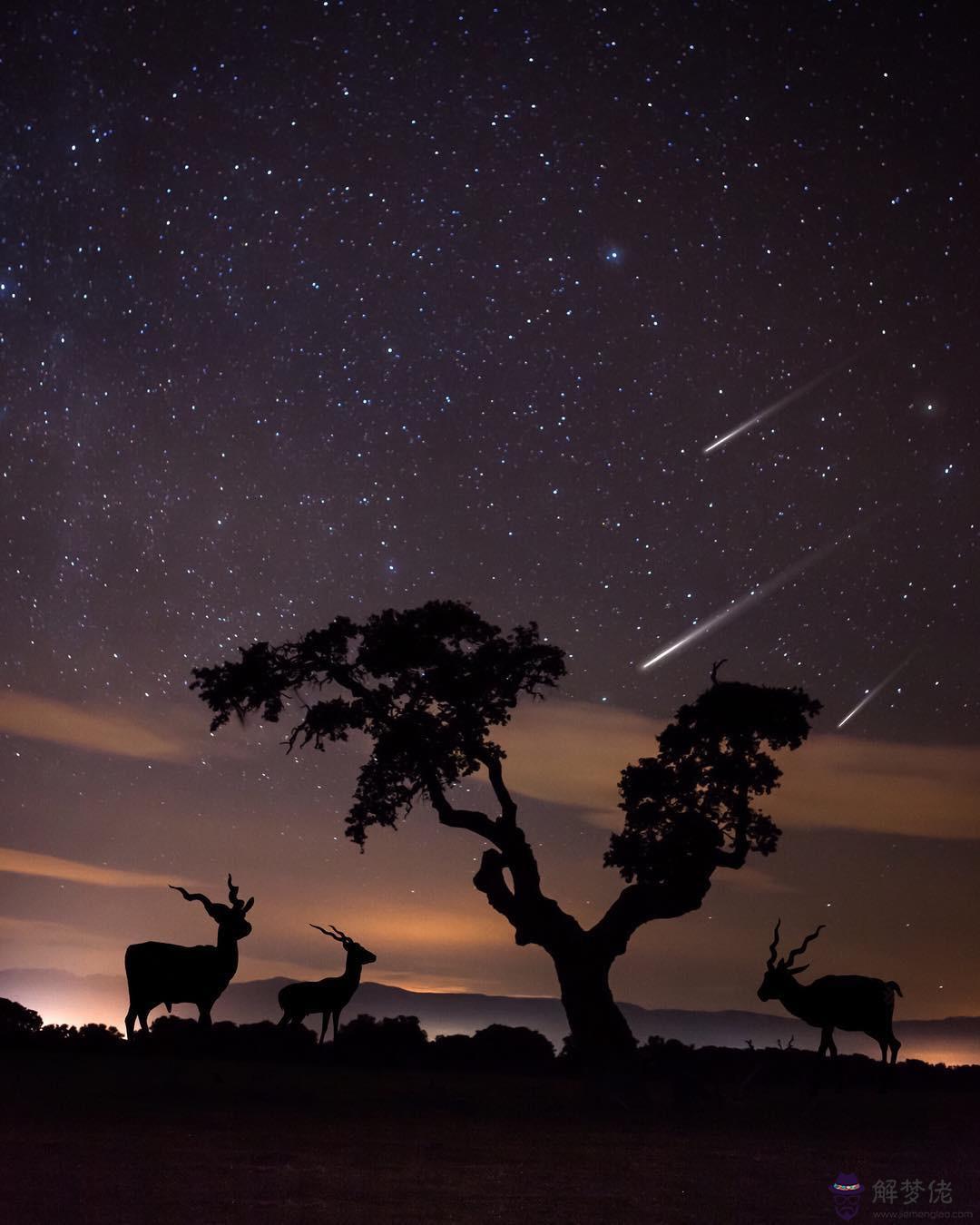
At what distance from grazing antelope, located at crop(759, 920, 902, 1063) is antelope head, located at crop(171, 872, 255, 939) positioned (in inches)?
316

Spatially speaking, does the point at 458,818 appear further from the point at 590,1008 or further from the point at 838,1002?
the point at 838,1002

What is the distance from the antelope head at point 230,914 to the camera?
17906 mm

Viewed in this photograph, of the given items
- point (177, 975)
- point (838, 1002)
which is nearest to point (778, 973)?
point (838, 1002)

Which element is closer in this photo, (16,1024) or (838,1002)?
(838,1002)

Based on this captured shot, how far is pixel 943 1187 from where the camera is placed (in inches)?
421

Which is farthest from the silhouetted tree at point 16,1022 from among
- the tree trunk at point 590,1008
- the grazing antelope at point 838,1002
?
the grazing antelope at point 838,1002

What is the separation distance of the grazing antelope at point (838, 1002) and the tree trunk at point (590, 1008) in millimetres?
3553

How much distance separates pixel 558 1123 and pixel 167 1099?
4.94 meters

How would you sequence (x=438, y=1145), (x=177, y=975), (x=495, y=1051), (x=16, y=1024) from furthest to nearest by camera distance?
1. (x=495, y=1051)
2. (x=16, y=1024)
3. (x=177, y=975)
4. (x=438, y=1145)

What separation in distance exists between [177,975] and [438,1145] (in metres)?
6.30

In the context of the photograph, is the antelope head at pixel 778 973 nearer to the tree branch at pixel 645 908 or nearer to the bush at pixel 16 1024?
the tree branch at pixel 645 908

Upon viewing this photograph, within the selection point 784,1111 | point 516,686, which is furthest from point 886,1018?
point 516,686

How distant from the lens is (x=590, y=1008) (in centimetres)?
2122

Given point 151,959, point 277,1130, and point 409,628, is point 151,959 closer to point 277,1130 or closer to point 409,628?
point 277,1130
